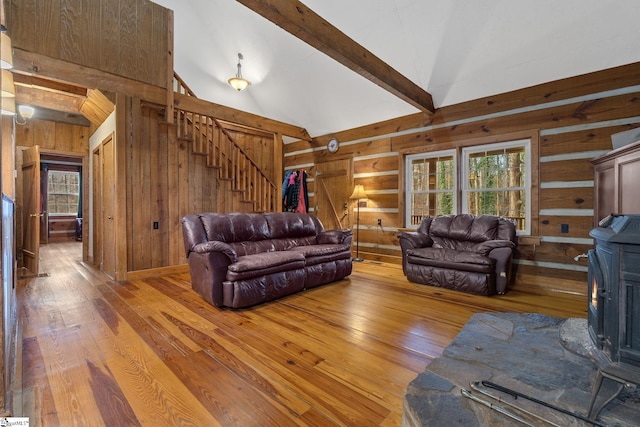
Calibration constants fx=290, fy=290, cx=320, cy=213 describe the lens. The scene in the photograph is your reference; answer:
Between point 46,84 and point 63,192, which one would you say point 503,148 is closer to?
point 46,84

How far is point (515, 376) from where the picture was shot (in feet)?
5.08

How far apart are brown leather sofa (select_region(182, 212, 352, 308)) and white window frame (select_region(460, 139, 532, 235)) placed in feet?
6.49

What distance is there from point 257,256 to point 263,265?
227mm

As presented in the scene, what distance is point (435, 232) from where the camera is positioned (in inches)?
172

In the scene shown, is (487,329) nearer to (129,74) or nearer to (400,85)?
(400,85)

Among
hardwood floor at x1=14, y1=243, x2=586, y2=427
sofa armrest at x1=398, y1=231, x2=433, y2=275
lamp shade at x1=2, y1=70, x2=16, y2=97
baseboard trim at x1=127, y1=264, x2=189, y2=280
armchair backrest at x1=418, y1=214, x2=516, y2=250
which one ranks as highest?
lamp shade at x1=2, y1=70, x2=16, y2=97

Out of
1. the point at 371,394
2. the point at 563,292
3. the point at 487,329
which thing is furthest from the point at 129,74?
the point at 563,292

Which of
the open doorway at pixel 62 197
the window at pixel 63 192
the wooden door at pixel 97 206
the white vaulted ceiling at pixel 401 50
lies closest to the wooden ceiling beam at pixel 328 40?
the white vaulted ceiling at pixel 401 50

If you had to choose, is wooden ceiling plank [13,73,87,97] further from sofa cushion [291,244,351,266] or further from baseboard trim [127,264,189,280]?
sofa cushion [291,244,351,266]

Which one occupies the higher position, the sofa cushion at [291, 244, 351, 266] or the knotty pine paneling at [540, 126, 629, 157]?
the knotty pine paneling at [540, 126, 629, 157]

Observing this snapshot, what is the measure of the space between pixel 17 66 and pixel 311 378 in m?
4.47

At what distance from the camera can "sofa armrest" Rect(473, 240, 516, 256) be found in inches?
138

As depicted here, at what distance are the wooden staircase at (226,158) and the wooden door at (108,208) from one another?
3.48ft

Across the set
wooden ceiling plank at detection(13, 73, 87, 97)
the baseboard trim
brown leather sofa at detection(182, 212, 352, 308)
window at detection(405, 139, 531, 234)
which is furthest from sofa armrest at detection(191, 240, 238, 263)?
wooden ceiling plank at detection(13, 73, 87, 97)
